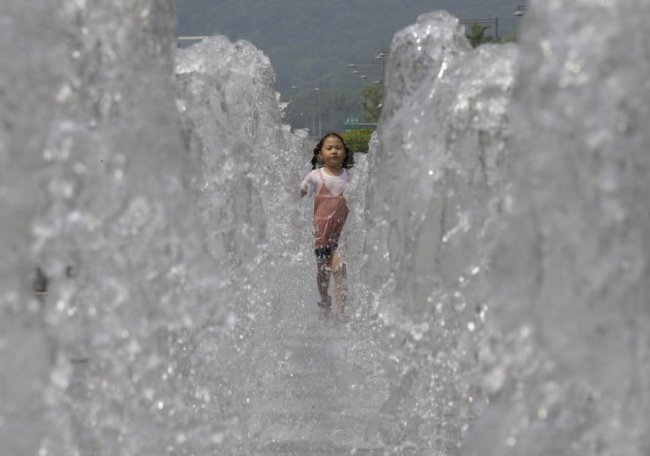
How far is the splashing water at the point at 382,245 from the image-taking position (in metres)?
3.04

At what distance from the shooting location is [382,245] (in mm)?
7129

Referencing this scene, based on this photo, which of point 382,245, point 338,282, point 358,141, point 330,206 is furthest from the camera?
point 358,141

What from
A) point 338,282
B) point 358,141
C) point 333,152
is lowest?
point 358,141

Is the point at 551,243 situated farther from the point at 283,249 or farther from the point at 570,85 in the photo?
the point at 283,249

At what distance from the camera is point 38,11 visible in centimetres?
391

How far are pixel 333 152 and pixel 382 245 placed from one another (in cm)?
310

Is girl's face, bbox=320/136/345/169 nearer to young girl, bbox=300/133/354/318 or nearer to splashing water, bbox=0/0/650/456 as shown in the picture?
young girl, bbox=300/133/354/318

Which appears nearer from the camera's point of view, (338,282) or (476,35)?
(338,282)

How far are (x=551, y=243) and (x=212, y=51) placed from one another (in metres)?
4.42

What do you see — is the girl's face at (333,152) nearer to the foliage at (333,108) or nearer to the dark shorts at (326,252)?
the dark shorts at (326,252)

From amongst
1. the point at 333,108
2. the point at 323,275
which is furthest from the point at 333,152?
the point at 333,108

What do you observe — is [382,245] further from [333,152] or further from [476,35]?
[476,35]

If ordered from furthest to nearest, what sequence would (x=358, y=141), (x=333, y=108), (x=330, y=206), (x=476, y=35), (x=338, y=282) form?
(x=333, y=108)
(x=476, y=35)
(x=358, y=141)
(x=330, y=206)
(x=338, y=282)

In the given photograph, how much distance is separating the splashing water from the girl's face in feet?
8.50
